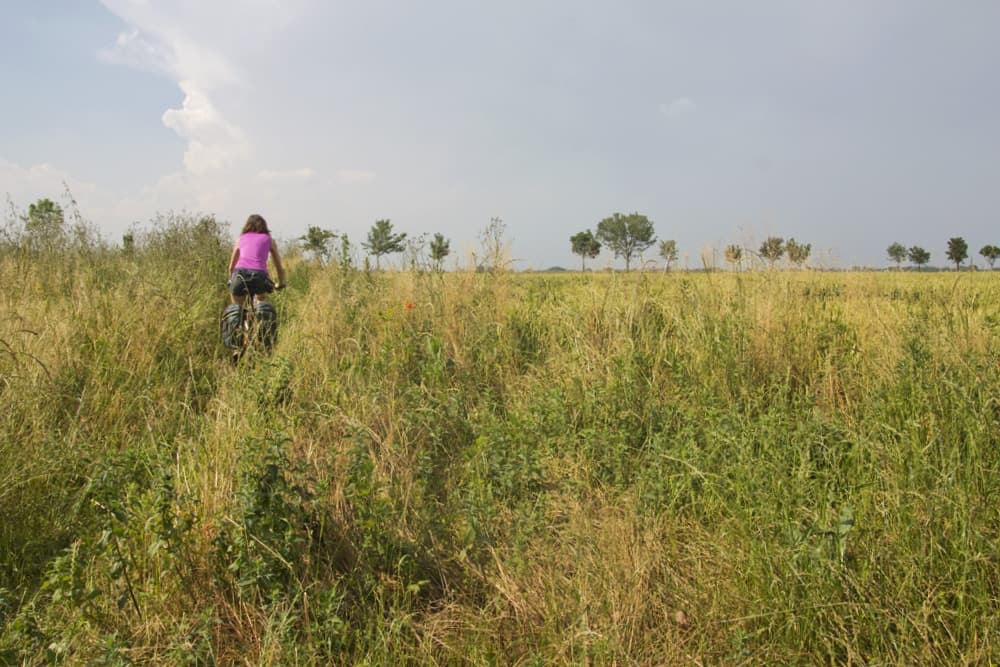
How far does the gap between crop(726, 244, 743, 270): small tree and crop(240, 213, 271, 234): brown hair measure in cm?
506

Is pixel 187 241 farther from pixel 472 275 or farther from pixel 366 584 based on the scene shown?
pixel 366 584

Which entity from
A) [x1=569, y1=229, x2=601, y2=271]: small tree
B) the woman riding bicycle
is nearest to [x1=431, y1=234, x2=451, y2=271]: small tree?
the woman riding bicycle

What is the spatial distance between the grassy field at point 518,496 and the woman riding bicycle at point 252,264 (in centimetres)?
96

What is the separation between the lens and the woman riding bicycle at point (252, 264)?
570cm

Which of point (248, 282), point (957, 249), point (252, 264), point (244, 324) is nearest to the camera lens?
point (244, 324)

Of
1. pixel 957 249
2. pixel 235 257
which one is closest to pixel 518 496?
pixel 235 257

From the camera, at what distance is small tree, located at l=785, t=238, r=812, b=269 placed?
5.36m

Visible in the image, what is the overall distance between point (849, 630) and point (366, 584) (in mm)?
1665

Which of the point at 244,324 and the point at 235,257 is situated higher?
the point at 235,257

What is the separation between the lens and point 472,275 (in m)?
6.41

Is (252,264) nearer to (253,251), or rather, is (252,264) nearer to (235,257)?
(253,251)

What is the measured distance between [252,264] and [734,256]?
508 centimetres

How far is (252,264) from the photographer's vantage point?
5.93 m

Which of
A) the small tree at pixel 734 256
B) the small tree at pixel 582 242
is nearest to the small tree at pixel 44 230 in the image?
the small tree at pixel 734 256
